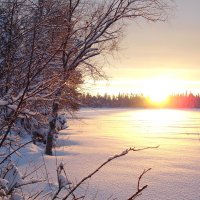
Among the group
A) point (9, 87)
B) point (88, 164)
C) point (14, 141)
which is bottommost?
point (88, 164)

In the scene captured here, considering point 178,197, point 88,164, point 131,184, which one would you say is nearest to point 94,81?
point 88,164

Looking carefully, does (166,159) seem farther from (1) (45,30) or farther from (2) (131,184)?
(1) (45,30)

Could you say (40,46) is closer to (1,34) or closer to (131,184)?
(1,34)

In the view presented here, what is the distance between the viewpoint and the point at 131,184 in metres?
6.62

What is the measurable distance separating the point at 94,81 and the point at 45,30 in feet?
32.0

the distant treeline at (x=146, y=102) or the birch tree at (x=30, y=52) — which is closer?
the birch tree at (x=30, y=52)

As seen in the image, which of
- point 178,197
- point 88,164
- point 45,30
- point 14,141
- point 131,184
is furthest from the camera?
point 88,164

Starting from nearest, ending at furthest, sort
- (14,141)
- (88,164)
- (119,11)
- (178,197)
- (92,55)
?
1. (14,141)
2. (178,197)
3. (88,164)
4. (119,11)
5. (92,55)

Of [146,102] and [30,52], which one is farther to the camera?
[146,102]

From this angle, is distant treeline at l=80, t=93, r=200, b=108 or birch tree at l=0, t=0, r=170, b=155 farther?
distant treeline at l=80, t=93, r=200, b=108

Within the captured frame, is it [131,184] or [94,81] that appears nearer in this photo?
[131,184]

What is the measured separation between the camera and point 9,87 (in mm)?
2014

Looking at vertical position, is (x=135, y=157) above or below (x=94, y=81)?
below

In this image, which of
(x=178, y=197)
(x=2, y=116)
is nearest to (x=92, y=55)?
(x=178, y=197)
